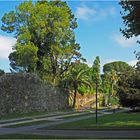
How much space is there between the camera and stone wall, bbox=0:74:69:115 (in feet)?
149

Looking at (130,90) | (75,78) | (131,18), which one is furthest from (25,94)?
(131,18)

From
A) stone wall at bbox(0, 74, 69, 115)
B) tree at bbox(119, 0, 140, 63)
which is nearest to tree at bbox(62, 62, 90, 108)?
stone wall at bbox(0, 74, 69, 115)

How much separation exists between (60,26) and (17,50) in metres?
7.60

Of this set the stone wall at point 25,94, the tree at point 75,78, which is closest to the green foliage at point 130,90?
the stone wall at point 25,94

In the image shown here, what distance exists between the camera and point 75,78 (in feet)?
233

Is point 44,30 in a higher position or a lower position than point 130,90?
higher

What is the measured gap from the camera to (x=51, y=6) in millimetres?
69062

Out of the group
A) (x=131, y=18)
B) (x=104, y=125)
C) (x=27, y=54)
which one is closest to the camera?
(x=131, y=18)

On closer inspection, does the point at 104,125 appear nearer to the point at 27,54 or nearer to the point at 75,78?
the point at 27,54

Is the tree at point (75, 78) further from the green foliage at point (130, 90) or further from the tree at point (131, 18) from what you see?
the tree at point (131, 18)

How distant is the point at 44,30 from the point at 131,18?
4926cm

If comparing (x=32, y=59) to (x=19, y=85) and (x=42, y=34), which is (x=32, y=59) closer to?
(x=42, y=34)

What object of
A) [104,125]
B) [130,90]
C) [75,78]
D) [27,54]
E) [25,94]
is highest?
[27,54]

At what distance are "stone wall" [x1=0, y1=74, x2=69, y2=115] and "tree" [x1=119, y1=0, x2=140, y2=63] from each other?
2601cm
